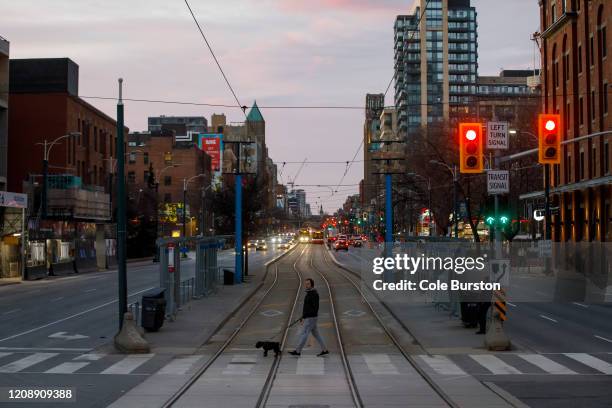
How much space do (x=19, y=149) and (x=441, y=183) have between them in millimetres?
40476

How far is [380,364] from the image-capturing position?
19.3 meters

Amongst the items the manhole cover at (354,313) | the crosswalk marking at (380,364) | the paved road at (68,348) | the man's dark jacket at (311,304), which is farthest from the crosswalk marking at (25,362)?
the manhole cover at (354,313)

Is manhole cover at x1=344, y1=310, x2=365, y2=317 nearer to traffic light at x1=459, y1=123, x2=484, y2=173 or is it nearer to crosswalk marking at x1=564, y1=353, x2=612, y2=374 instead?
crosswalk marking at x1=564, y1=353, x2=612, y2=374

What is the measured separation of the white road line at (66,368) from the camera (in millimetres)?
17969

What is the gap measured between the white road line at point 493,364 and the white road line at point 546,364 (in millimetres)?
714

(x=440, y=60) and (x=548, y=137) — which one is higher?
(x=440, y=60)

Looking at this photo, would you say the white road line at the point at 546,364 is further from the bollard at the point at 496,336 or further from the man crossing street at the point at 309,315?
the man crossing street at the point at 309,315

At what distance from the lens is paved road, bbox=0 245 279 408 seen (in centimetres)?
1653

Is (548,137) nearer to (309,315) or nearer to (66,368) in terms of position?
(309,315)

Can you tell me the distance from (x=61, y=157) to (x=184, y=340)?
2304 inches

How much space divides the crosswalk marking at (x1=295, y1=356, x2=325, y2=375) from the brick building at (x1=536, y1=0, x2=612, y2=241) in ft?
108

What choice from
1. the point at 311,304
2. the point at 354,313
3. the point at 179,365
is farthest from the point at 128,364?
the point at 354,313

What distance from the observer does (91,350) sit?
2161 centimetres

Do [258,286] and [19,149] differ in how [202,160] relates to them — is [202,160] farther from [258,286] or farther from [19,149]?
[258,286]
